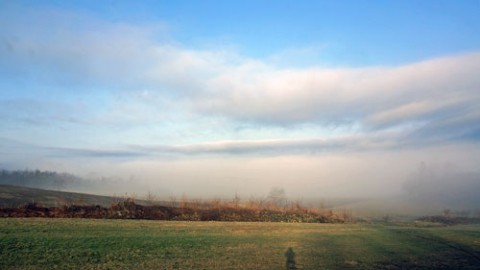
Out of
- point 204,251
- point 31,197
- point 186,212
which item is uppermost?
point 31,197

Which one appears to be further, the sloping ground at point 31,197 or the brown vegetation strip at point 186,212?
the sloping ground at point 31,197

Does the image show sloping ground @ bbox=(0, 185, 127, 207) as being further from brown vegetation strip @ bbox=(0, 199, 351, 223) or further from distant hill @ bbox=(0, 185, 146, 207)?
brown vegetation strip @ bbox=(0, 199, 351, 223)

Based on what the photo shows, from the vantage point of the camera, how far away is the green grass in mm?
16719

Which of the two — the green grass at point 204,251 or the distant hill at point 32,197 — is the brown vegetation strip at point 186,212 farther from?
the green grass at point 204,251

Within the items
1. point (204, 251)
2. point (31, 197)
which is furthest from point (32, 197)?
point (204, 251)

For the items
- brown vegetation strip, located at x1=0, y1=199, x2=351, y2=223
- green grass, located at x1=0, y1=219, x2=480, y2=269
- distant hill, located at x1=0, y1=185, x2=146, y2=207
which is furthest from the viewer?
distant hill, located at x1=0, y1=185, x2=146, y2=207

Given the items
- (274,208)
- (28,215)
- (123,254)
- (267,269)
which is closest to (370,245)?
(267,269)

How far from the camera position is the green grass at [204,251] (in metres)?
16.7

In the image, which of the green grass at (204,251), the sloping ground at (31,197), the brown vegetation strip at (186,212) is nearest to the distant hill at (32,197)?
the sloping ground at (31,197)

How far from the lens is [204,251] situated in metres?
20.5

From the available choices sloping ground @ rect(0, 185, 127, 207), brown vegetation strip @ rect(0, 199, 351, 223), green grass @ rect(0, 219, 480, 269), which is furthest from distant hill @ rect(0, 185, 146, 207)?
green grass @ rect(0, 219, 480, 269)

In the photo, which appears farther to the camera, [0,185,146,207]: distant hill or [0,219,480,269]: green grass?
[0,185,146,207]: distant hill

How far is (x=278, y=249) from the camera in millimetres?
22672

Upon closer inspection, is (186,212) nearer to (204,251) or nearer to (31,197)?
(31,197)
